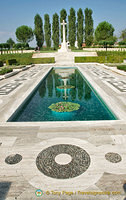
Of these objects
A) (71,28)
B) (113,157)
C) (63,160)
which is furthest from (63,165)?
(71,28)

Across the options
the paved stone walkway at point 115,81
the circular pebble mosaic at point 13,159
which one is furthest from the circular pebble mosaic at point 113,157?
the paved stone walkway at point 115,81

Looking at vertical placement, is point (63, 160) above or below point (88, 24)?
below

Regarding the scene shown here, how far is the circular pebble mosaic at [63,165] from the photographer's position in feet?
11.2

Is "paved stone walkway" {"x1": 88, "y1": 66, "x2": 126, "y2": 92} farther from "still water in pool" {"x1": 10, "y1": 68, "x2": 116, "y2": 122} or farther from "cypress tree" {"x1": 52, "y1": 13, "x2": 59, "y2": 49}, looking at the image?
"cypress tree" {"x1": 52, "y1": 13, "x2": 59, "y2": 49}

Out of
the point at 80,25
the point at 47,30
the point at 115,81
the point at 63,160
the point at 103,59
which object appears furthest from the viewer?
the point at 47,30

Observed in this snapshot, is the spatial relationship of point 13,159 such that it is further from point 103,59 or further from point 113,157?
point 103,59

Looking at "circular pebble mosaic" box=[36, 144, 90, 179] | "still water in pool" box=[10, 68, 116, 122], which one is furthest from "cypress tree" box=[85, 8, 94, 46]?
"circular pebble mosaic" box=[36, 144, 90, 179]

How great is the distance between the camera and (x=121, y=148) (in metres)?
4.20

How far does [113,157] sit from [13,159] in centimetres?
256

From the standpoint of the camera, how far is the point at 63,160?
12.5ft

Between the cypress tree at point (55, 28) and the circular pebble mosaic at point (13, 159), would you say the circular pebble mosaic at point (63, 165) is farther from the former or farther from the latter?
the cypress tree at point (55, 28)

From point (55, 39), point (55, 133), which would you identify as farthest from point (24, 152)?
point (55, 39)

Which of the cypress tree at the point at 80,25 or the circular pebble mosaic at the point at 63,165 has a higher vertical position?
the cypress tree at the point at 80,25

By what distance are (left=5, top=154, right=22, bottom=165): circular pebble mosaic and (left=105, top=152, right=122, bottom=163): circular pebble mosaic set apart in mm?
2250
